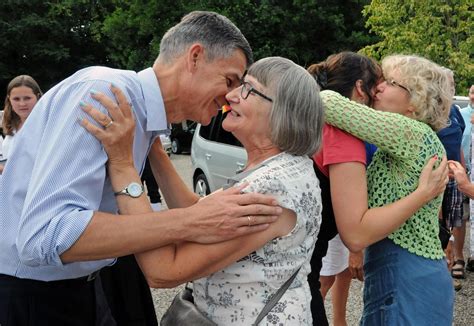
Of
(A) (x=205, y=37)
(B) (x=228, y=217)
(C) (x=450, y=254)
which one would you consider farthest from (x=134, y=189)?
(C) (x=450, y=254)

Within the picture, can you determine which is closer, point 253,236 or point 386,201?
point 253,236

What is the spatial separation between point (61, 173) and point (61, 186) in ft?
0.11

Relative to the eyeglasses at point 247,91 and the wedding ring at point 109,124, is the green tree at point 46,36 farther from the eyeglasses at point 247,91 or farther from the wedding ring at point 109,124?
the wedding ring at point 109,124

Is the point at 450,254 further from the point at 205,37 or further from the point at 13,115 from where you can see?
the point at 13,115

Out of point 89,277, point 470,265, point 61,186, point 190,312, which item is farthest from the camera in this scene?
point 470,265

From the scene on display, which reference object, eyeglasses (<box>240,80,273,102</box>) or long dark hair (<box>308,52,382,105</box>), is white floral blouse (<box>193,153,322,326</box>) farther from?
long dark hair (<box>308,52,382,105</box>)

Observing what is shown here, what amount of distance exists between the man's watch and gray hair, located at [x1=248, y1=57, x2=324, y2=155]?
17.6 inches

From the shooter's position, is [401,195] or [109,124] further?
[401,195]

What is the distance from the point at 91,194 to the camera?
1.40 meters

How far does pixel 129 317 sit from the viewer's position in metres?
2.46

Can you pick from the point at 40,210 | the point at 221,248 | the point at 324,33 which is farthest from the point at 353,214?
the point at 324,33

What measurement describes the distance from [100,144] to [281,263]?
2.02 ft

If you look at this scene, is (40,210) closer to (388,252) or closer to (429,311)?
(388,252)

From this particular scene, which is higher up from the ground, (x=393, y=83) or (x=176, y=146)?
(x=393, y=83)
